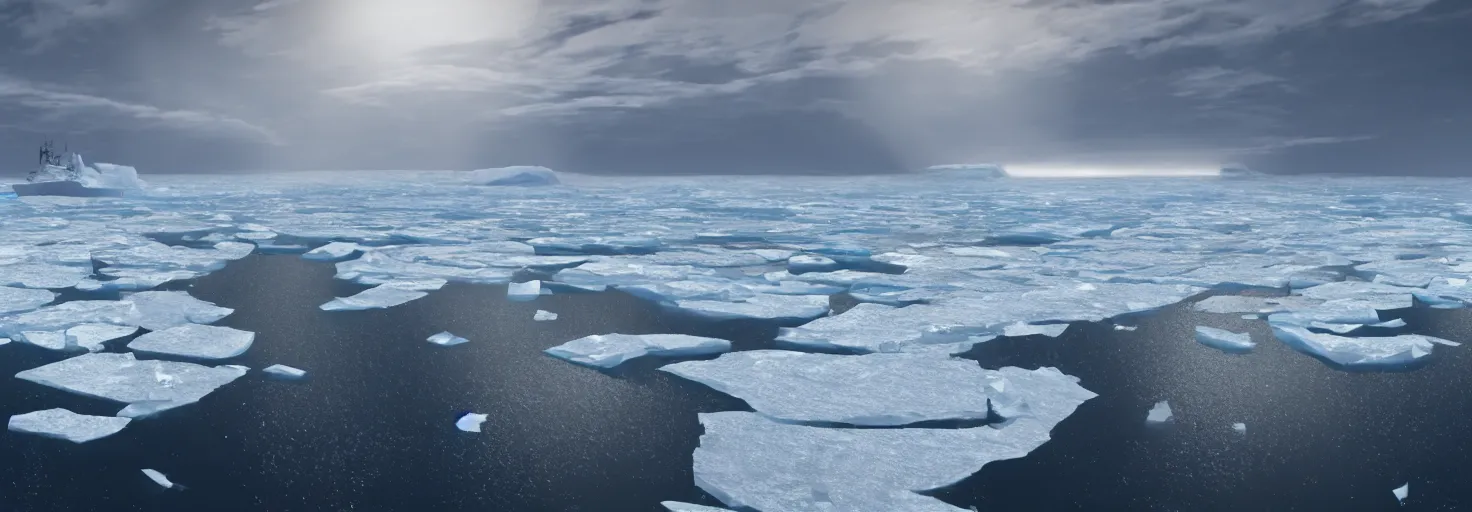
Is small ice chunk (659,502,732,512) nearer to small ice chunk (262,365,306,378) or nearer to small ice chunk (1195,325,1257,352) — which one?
small ice chunk (262,365,306,378)

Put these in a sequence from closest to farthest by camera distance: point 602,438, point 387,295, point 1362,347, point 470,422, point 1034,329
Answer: point 602,438 → point 470,422 → point 1362,347 → point 1034,329 → point 387,295

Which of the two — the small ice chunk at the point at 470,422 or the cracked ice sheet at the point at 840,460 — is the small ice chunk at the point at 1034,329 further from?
the small ice chunk at the point at 470,422

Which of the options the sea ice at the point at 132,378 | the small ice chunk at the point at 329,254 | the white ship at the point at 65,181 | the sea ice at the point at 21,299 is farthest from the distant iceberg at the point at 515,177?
the sea ice at the point at 132,378

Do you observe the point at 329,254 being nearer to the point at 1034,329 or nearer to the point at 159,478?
the point at 159,478


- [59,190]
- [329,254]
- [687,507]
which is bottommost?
[687,507]

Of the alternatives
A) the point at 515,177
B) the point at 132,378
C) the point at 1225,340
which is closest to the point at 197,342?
the point at 132,378

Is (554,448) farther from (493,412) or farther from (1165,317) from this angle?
(1165,317)

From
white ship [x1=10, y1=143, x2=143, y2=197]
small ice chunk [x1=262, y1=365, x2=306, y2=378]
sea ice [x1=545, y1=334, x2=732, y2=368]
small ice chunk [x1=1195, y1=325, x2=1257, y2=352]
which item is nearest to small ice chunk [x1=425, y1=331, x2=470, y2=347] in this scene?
sea ice [x1=545, y1=334, x2=732, y2=368]
